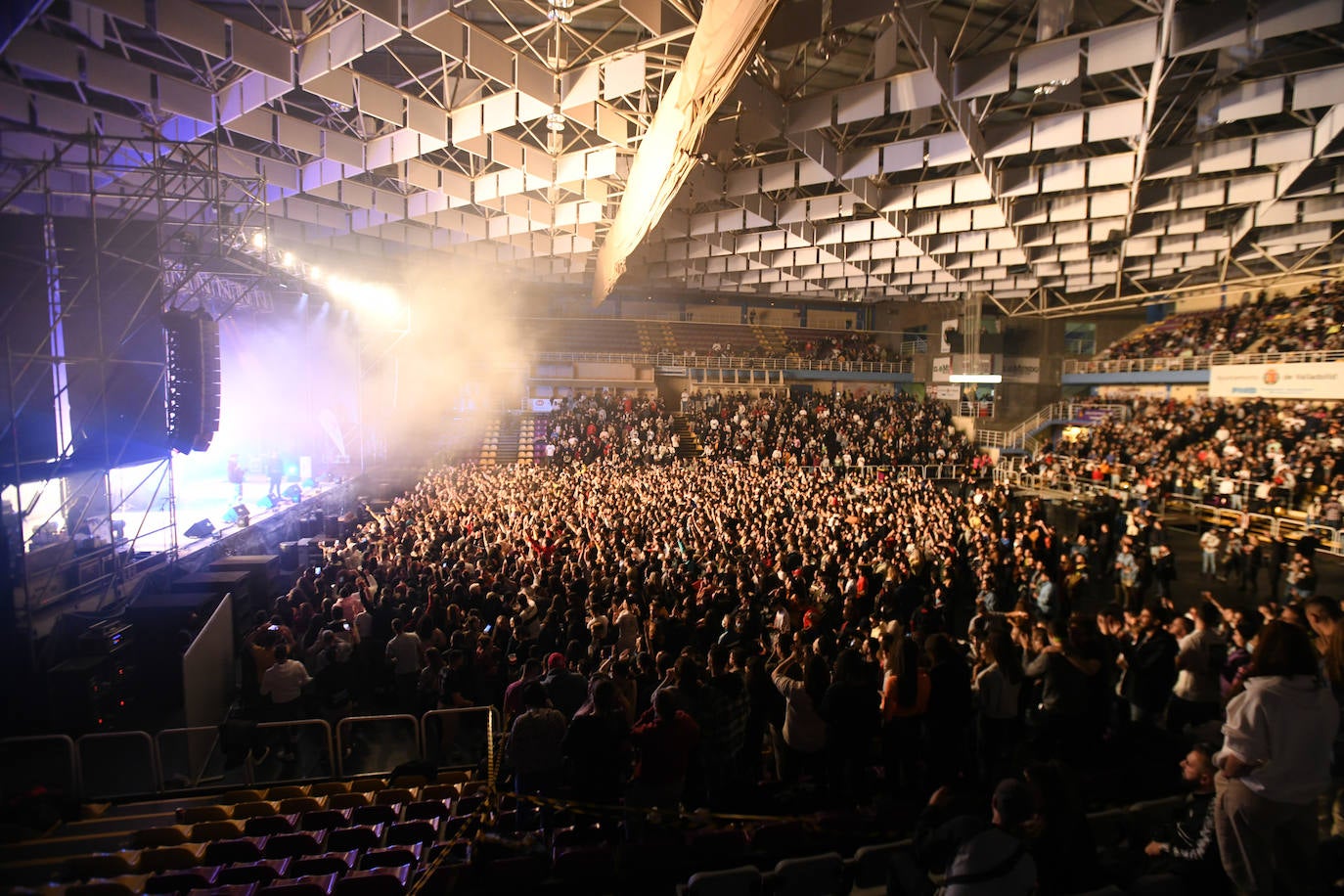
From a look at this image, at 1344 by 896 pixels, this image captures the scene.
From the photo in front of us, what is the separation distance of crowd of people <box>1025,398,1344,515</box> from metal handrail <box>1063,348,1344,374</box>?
1.44m

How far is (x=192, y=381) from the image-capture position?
975 cm

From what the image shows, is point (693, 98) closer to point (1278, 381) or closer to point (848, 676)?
point (848, 676)

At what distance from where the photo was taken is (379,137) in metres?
11.6

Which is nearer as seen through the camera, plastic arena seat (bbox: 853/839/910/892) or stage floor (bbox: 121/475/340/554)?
plastic arena seat (bbox: 853/839/910/892)

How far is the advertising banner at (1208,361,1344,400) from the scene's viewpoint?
18781 millimetres

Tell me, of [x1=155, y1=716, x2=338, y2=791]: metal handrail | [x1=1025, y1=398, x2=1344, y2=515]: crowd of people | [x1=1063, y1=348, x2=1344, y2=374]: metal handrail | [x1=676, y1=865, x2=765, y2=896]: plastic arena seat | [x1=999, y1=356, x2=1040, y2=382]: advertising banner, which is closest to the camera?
[x1=676, y1=865, x2=765, y2=896]: plastic arena seat

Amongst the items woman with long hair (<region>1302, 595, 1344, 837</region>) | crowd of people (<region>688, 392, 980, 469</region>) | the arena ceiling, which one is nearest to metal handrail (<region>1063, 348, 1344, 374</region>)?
the arena ceiling

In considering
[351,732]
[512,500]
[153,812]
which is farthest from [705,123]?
[512,500]

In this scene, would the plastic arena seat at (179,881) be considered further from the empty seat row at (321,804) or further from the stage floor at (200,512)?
the stage floor at (200,512)

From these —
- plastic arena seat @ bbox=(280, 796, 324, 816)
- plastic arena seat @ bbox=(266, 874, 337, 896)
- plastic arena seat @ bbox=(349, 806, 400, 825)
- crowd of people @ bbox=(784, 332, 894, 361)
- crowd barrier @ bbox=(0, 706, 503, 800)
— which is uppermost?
crowd of people @ bbox=(784, 332, 894, 361)

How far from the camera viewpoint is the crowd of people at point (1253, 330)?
2062 centimetres

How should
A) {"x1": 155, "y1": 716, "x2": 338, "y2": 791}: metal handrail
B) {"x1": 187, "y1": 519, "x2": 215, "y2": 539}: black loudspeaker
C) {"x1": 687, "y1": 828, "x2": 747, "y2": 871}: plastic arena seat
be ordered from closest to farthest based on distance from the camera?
{"x1": 687, "y1": 828, "x2": 747, "y2": 871}: plastic arena seat, {"x1": 155, "y1": 716, "x2": 338, "y2": 791}: metal handrail, {"x1": 187, "y1": 519, "x2": 215, "y2": 539}: black loudspeaker

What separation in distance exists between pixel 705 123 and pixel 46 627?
9702 millimetres

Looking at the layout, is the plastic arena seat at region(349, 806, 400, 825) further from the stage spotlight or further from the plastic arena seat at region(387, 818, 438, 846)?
the stage spotlight
